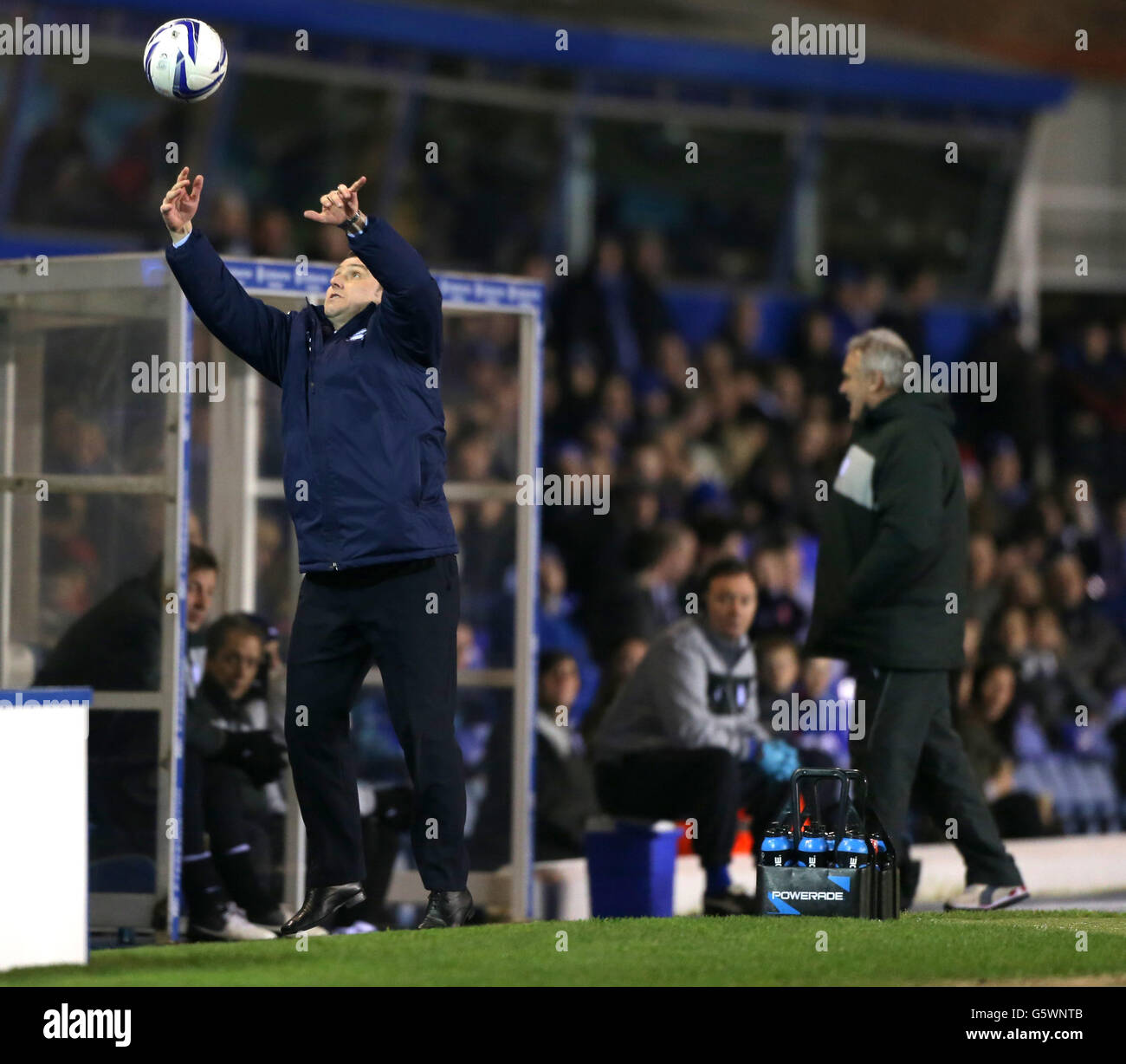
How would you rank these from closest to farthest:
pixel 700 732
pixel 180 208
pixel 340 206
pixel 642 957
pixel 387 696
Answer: pixel 642 957, pixel 340 206, pixel 180 208, pixel 387 696, pixel 700 732

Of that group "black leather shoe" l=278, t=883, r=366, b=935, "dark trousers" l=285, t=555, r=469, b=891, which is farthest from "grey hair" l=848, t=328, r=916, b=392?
"black leather shoe" l=278, t=883, r=366, b=935

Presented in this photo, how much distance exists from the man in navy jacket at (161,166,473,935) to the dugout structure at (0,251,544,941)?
77.5 inches

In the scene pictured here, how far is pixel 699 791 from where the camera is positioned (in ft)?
32.6

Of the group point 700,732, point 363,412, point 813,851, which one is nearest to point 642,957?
point 813,851

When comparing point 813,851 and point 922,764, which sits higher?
point 922,764

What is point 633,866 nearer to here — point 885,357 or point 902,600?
point 902,600

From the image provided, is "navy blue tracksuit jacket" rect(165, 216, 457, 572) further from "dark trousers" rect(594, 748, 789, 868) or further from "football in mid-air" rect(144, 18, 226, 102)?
"dark trousers" rect(594, 748, 789, 868)

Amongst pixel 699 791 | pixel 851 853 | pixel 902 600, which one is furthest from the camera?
pixel 699 791

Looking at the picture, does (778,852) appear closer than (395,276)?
No

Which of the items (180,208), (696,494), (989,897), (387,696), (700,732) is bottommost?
(989,897)

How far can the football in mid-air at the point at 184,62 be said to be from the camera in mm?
7918

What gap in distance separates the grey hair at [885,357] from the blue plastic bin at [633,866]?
225 cm

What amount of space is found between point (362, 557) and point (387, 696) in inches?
19.2
